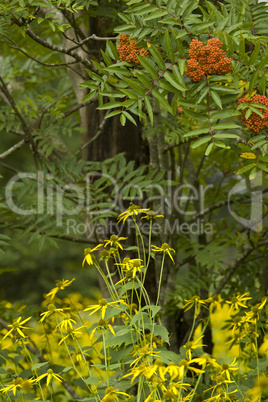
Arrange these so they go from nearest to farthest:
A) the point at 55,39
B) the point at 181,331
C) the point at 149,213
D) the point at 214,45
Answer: the point at 214,45, the point at 149,213, the point at 181,331, the point at 55,39

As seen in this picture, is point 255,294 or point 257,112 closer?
point 257,112

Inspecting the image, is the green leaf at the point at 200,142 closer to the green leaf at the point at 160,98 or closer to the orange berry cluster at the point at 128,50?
the green leaf at the point at 160,98

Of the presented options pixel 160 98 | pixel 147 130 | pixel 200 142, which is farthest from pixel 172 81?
pixel 147 130

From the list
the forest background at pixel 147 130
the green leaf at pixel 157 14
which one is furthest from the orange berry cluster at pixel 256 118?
the green leaf at pixel 157 14

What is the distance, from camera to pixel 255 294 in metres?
2.65

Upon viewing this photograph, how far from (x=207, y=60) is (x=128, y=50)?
30 cm

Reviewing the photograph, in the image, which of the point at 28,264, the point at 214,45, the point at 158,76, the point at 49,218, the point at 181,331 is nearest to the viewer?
the point at 214,45

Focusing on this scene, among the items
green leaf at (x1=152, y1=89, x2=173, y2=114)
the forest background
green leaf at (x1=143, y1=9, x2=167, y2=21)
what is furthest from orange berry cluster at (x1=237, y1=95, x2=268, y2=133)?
green leaf at (x1=143, y1=9, x2=167, y2=21)

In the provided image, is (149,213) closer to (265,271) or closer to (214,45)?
(214,45)

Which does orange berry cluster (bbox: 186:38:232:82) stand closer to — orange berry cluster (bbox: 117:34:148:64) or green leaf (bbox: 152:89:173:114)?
green leaf (bbox: 152:89:173:114)

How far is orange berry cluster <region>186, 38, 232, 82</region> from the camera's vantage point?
1.28m

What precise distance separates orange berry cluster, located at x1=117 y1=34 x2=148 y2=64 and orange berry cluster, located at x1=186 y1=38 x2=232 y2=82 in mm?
213

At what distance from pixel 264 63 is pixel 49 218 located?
1.35 metres

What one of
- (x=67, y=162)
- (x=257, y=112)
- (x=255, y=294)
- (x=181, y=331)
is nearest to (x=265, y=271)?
(x=255, y=294)
